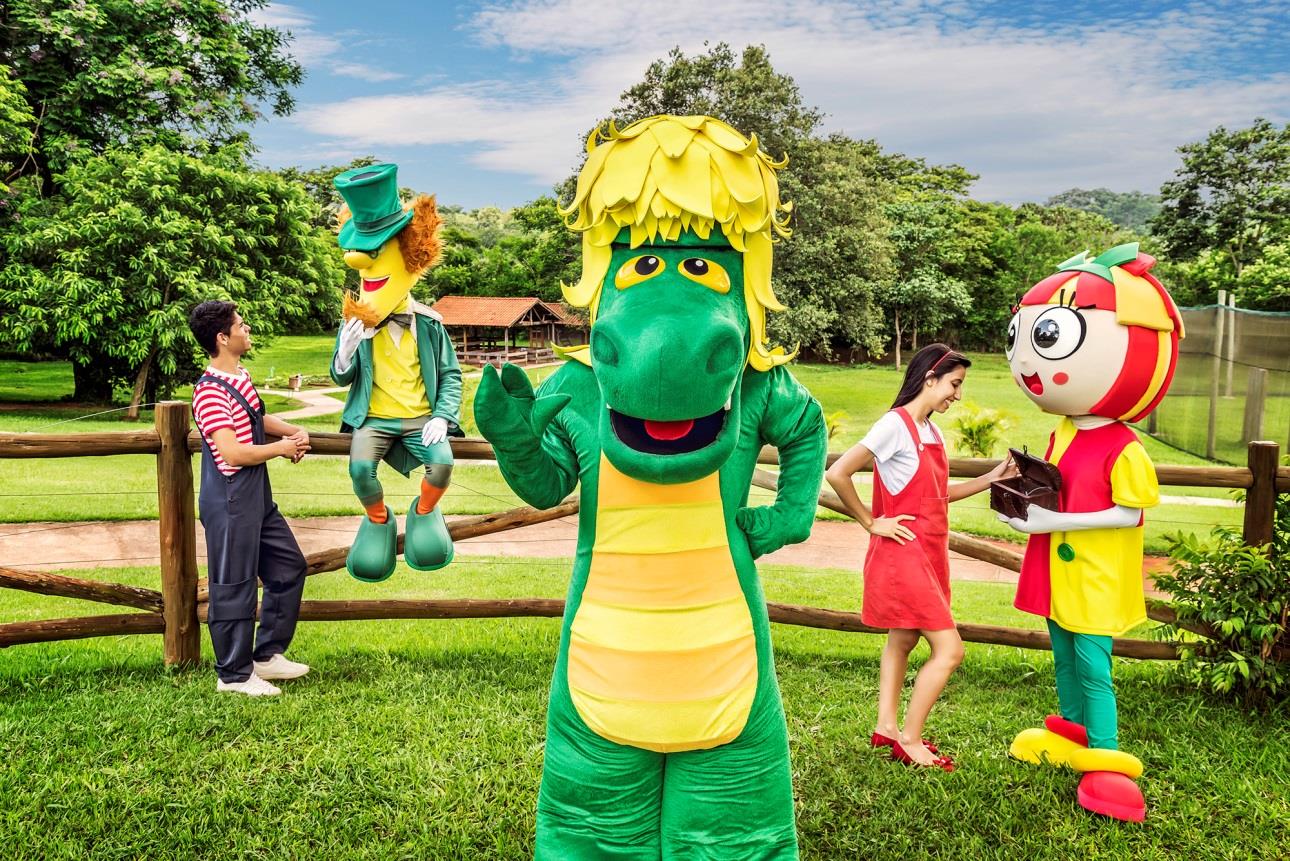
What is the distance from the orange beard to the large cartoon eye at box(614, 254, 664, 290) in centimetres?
166

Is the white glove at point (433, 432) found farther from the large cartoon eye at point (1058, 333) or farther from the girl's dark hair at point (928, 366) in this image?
the large cartoon eye at point (1058, 333)

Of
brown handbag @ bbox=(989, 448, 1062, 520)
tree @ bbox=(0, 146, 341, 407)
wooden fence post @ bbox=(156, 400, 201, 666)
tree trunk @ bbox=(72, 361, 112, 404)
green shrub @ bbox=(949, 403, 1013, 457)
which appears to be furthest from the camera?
tree trunk @ bbox=(72, 361, 112, 404)

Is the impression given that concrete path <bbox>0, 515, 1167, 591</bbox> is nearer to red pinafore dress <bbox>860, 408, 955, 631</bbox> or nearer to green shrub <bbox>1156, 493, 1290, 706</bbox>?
green shrub <bbox>1156, 493, 1290, 706</bbox>

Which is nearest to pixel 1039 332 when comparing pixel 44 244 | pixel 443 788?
pixel 443 788

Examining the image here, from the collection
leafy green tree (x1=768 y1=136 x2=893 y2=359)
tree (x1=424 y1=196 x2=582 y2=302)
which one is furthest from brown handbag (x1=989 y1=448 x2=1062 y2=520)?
tree (x1=424 y1=196 x2=582 y2=302)

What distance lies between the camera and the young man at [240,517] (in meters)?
3.95

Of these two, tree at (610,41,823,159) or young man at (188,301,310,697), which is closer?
young man at (188,301,310,697)

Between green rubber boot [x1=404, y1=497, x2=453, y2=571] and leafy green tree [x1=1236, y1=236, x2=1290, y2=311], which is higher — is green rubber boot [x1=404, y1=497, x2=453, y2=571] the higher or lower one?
the lower one

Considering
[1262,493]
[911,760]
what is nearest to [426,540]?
[911,760]

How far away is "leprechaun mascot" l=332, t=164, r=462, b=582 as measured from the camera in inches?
136

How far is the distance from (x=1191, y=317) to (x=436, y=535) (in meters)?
15.2

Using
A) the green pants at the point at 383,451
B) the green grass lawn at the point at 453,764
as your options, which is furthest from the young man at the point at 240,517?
the green pants at the point at 383,451

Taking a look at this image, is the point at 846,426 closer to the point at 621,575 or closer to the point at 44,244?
the point at 44,244

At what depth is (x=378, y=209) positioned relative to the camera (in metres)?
3.44
